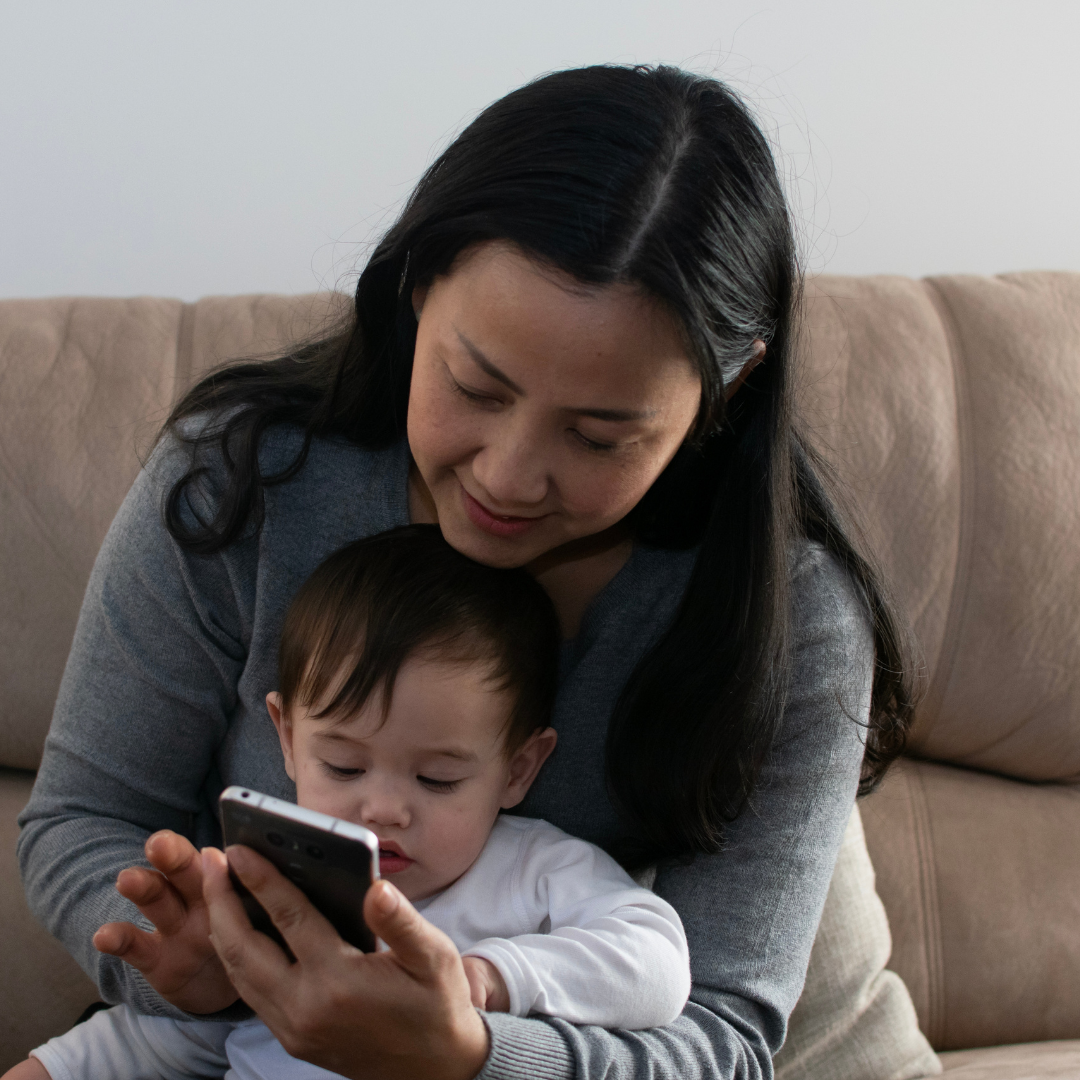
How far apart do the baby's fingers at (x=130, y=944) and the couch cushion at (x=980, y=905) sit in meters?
0.99

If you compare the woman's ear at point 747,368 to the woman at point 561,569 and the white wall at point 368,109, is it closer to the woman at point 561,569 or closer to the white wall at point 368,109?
the woman at point 561,569

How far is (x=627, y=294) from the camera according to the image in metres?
0.77

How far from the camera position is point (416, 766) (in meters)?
0.93

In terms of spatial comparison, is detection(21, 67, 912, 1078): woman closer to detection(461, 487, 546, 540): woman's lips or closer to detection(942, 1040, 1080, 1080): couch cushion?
detection(461, 487, 546, 540): woman's lips

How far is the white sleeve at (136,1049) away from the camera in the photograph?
3.26ft

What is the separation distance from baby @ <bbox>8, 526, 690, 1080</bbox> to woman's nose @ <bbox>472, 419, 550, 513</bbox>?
150mm

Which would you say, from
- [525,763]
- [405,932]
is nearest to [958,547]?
[525,763]

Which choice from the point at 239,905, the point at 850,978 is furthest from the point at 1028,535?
the point at 239,905

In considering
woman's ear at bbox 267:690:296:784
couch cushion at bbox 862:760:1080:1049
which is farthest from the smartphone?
couch cushion at bbox 862:760:1080:1049

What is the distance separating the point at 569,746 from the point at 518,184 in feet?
1.74

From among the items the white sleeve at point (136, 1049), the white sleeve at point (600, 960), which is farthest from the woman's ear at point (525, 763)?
the white sleeve at point (136, 1049)

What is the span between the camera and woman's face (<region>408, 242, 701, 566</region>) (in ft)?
2.54

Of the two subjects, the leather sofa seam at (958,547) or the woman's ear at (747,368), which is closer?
the woman's ear at (747,368)

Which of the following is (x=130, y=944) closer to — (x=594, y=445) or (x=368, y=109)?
(x=594, y=445)
